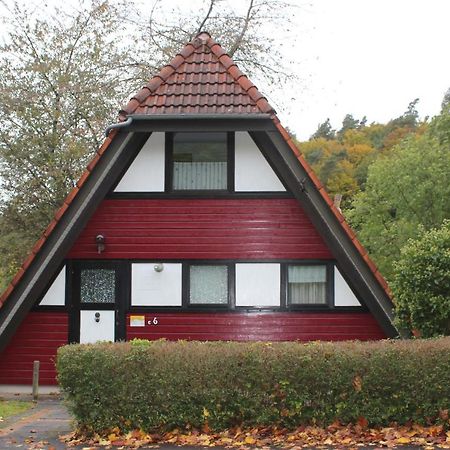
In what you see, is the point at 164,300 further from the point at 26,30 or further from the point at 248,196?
the point at 26,30

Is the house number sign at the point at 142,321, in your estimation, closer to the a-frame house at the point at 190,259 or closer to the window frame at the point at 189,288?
the a-frame house at the point at 190,259

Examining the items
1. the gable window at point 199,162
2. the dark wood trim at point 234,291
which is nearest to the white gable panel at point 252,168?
the gable window at point 199,162

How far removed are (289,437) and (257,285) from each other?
19.2ft

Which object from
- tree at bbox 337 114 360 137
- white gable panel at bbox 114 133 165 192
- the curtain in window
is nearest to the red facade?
the curtain in window

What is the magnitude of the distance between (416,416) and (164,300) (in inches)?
271

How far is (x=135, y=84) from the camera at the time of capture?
83.4ft

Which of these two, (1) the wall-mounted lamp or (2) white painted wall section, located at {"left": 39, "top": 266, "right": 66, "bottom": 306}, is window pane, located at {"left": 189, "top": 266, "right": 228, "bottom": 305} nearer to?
(1) the wall-mounted lamp

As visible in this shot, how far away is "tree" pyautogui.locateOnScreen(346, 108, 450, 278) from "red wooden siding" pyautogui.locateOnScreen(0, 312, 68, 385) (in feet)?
95.7

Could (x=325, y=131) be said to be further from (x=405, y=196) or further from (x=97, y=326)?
(x=97, y=326)

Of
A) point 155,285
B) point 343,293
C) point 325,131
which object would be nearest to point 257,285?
point 343,293

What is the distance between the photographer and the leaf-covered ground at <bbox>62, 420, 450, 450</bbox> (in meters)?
9.34

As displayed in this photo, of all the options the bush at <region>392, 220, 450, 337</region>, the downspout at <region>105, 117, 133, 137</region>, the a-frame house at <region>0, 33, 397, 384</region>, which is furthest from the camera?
the a-frame house at <region>0, 33, 397, 384</region>

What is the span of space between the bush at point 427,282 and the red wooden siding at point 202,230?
10.2 feet

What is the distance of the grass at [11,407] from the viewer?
12.8 m
